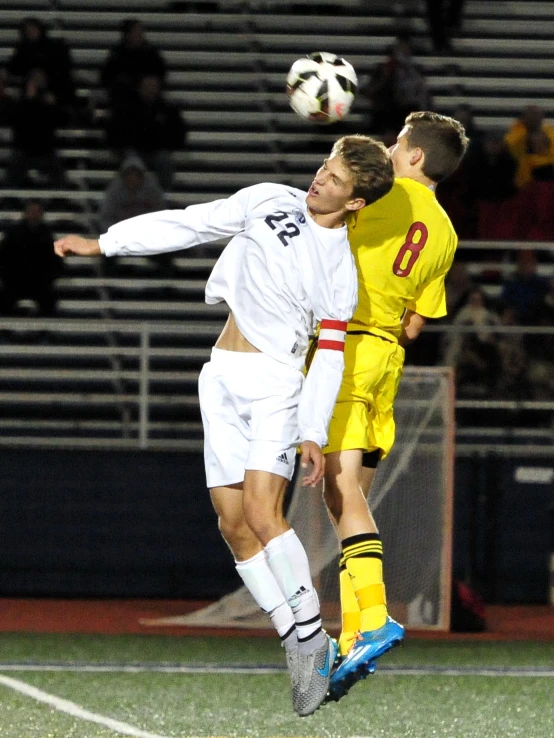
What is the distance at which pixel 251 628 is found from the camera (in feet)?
31.6

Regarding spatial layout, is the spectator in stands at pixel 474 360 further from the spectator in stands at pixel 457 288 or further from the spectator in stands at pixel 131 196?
the spectator in stands at pixel 131 196

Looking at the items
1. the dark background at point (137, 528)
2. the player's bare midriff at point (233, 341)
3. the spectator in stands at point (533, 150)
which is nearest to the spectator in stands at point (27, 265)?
the dark background at point (137, 528)

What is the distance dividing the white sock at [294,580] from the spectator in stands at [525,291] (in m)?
6.54

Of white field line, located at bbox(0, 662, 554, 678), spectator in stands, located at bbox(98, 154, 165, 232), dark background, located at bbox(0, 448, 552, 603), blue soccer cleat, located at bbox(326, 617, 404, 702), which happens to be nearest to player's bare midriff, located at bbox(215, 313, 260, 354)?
blue soccer cleat, located at bbox(326, 617, 404, 702)

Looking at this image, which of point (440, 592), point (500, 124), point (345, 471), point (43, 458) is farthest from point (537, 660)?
point (500, 124)

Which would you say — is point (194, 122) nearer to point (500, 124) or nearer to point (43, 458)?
point (500, 124)

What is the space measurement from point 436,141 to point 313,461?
1.48 metres

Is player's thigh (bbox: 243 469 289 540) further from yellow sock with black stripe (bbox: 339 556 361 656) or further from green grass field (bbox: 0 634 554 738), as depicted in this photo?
green grass field (bbox: 0 634 554 738)

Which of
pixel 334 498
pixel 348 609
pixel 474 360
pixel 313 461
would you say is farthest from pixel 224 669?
pixel 474 360

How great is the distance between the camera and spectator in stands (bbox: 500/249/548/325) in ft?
38.5

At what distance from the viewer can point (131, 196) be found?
12445 mm

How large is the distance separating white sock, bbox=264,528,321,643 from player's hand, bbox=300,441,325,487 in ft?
1.02

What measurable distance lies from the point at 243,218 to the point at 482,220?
7.54m

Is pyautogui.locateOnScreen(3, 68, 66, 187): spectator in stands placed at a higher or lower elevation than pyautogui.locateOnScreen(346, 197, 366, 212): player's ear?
higher
